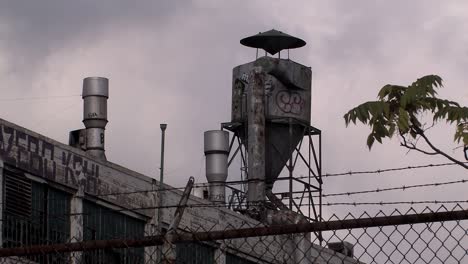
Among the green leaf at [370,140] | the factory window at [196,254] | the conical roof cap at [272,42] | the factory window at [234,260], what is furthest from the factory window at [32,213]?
the green leaf at [370,140]

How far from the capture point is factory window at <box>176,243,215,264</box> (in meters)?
35.2

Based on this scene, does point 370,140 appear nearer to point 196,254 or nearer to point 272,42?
point 196,254

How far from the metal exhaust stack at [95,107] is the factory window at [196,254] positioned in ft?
11.4

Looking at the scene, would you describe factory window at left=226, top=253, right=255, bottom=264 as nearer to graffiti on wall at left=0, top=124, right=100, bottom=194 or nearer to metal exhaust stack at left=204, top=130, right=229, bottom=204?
metal exhaust stack at left=204, top=130, right=229, bottom=204

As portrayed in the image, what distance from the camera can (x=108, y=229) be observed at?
111 feet

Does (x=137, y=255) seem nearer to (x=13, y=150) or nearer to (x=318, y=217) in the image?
(x=13, y=150)

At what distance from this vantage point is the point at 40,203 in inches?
1244

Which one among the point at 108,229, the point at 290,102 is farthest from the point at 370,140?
the point at 290,102

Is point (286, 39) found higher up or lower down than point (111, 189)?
higher up

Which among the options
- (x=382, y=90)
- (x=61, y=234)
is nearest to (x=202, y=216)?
(x=61, y=234)

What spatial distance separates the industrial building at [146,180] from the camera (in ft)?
102

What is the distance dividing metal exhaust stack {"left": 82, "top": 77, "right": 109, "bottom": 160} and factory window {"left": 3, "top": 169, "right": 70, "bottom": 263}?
434cm

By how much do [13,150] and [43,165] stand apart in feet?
3.57

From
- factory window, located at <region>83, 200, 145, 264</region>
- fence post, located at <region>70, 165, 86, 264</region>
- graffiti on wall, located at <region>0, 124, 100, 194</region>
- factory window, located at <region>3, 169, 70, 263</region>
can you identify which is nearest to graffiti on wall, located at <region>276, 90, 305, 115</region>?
factory window, located at <region>83, 200, 145, 264</region>
